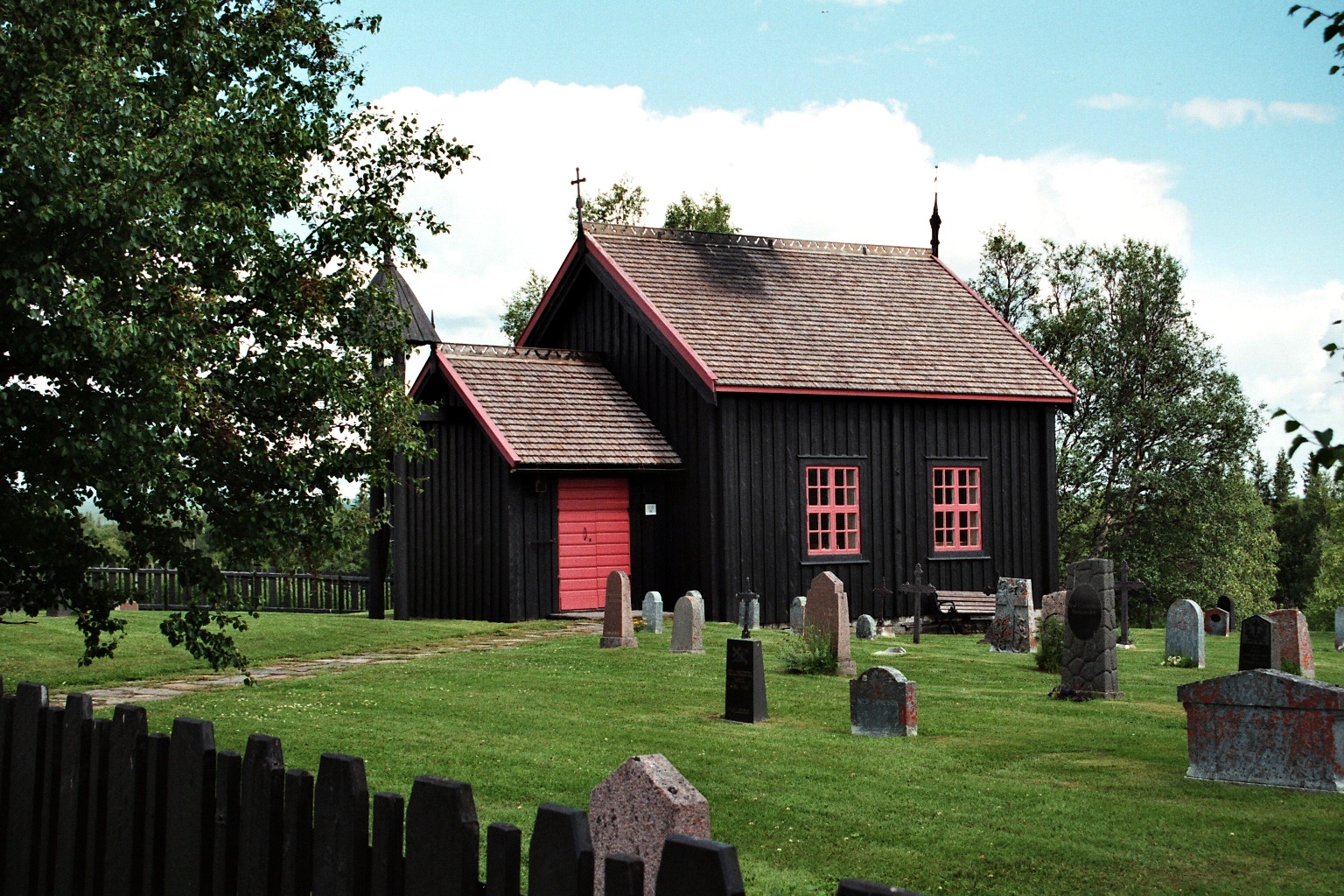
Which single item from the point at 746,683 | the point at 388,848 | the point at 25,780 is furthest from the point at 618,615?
the point at 388,848

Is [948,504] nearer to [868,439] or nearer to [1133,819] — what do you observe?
[868,439]

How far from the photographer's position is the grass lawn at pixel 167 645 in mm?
16969

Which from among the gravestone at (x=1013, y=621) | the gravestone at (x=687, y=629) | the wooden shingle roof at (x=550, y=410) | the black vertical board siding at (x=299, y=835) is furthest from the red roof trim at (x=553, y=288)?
the black vertical board siding at (x=299, y=835)

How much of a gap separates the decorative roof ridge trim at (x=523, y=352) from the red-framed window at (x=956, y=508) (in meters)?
7.35

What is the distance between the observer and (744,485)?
24828mm

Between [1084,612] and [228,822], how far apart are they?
38.1ft

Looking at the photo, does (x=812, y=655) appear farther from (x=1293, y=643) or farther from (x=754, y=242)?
(x=754, y=242)

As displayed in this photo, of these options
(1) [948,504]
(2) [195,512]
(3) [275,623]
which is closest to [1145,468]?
(1) [948,504]

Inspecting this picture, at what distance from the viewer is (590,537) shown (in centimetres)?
2511

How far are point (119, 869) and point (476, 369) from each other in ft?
69.0

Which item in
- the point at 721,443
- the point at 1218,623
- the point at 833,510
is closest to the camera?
the point at 721,443

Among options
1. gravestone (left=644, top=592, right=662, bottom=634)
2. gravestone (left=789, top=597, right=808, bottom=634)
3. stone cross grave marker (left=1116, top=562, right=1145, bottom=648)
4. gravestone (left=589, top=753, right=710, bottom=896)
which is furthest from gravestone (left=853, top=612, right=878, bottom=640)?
gravestone (left=589, top=753, right=710, bottom=896)

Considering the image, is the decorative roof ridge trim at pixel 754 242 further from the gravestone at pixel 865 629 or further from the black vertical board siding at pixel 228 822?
the black vertical board siding at pixel 228 822

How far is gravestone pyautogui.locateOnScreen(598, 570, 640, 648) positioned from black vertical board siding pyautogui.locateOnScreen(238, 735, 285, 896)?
14564 mm
